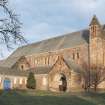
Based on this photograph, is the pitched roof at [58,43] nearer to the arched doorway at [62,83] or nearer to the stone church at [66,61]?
the stone church at [66,61]

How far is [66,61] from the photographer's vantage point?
2975 inches

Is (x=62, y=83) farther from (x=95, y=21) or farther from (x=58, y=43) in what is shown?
(x=58, y=43)

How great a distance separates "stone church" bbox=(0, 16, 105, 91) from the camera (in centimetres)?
7400

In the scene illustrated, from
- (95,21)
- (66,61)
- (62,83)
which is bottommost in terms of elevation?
(62,83)

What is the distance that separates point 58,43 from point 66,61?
17162mm

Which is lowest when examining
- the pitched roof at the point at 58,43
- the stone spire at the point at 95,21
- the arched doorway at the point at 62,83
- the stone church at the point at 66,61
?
the arched doorway at the point at 62,83

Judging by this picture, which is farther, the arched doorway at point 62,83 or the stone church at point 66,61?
the arched doorway at point 62,83

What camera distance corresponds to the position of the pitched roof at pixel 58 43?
85125 mm

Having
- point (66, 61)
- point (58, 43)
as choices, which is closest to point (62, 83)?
point (66, 61)

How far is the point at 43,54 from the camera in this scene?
9350cm

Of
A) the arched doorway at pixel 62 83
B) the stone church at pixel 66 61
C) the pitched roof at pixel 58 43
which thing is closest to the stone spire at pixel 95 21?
the stone church at pixel 66 61

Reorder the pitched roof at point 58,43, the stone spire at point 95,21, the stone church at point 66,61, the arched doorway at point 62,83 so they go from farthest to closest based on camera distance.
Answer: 1. the pitched roof at point 58,43
2. the stone spire at point 95,21
3. the arched doorway at point 62,83
4. the stone church at point 66,61

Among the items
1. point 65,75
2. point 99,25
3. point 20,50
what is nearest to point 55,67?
point 65,75

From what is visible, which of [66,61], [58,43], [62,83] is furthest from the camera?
[58,43]
